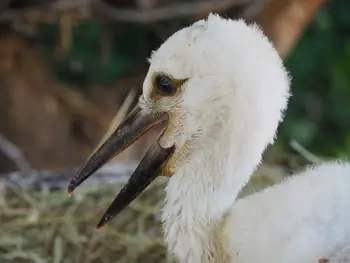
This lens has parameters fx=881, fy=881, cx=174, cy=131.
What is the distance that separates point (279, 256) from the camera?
104 centimetres

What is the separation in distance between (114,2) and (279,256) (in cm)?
127

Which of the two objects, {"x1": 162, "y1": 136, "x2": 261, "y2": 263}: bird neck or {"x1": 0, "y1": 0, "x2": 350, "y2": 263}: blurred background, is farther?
{"x1": 0, "y1": 0, "x2": 350, "y2": 263}: blurred background

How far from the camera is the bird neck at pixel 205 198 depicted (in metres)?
1.21

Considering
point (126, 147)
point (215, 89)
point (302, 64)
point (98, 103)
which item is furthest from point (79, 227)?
point (302, 64)

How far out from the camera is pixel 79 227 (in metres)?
1.67

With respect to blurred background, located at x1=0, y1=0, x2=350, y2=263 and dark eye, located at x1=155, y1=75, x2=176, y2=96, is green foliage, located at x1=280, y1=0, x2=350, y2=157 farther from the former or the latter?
dark eye, located at x1=155, y1=75, x2=176, y2=96

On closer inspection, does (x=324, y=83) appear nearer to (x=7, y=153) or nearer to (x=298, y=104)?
(x=298, y=104)

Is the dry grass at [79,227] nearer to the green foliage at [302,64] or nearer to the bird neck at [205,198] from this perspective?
the bird neck at [205,198]

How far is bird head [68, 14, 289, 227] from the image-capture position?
117 centimetres

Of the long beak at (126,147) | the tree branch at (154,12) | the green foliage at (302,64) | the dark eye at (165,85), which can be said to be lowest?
the green foliage at (302,64)

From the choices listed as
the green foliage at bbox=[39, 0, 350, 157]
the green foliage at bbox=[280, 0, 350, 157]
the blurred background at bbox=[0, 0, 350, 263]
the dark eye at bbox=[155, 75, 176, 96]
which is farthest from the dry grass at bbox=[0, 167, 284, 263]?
the green foliage at bbox=[280, 0, 350, 157]

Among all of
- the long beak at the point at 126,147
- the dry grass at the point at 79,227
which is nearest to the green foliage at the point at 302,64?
the dry grass at the point at 79,227

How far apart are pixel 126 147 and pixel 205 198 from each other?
0.13m

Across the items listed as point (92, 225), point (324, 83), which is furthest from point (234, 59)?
point (324, 83)
